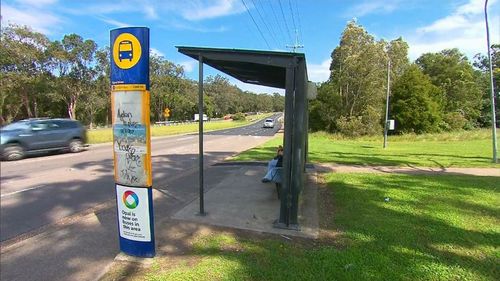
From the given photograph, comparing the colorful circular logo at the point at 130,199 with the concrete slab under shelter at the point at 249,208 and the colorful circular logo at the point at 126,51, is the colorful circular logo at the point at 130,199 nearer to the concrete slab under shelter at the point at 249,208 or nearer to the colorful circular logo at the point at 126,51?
the colorful circular logo at the point at 126,51

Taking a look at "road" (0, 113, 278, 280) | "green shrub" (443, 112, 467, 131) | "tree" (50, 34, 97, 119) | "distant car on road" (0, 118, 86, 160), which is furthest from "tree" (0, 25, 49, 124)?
"green shrub" (443, 112, 467, 131)

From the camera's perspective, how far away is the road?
4180mm

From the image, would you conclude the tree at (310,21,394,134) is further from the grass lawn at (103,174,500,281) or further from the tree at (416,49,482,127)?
the grass lawn at (103,174,500,281)

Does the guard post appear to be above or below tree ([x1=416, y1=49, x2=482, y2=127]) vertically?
below

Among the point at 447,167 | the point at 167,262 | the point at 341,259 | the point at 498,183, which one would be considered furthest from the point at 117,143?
the point at 447,167

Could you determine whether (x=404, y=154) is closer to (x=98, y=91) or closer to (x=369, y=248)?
(x=369, y=248)

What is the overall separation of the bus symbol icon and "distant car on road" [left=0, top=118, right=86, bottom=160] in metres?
11.6

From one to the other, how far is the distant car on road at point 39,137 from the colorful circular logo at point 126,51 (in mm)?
11566

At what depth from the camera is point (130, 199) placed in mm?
4070

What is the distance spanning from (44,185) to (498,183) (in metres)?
11.0

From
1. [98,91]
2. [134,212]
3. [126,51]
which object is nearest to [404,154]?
[134,212]

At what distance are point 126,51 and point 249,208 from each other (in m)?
3.65

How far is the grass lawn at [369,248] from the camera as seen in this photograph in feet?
12.5

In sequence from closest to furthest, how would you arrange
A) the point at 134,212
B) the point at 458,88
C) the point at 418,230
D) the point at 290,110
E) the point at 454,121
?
the point at 134,212
the point at 418,230
the point at 290,110
the point at 454,121
the point at 458,88
